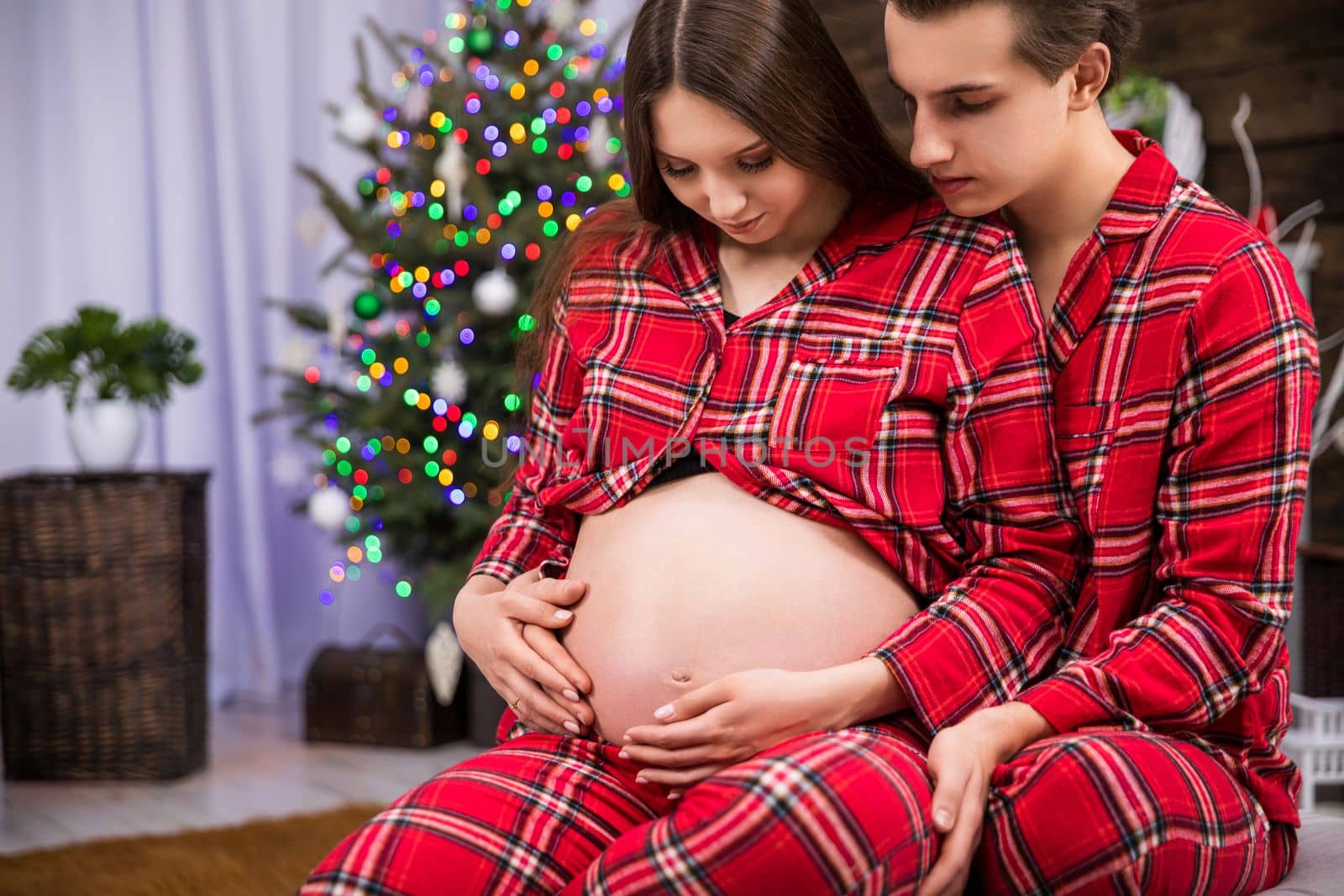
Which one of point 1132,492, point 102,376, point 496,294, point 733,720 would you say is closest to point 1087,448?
point 1132,492

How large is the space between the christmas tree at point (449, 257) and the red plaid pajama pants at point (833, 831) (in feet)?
5.69

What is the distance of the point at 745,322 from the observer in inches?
50.5

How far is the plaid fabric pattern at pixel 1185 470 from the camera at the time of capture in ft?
3.54

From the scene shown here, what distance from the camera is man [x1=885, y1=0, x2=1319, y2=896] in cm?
98

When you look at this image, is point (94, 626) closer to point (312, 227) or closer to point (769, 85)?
point (312, 227)

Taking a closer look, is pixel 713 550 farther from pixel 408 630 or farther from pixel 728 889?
pixel 408 630

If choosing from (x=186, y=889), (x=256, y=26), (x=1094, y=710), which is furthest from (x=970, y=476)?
(x=256, y=26)

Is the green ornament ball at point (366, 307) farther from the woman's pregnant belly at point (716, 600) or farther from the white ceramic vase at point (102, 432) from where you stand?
the woman's pregnant belly at point (716, 600)

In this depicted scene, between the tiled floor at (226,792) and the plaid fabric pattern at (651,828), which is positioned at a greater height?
the plaid fabric pattern at (651,828)

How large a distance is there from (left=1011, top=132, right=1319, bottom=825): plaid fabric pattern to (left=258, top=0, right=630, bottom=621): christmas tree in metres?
1.75

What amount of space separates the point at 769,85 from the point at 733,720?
22.6 inches

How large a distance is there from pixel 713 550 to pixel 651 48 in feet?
1.58

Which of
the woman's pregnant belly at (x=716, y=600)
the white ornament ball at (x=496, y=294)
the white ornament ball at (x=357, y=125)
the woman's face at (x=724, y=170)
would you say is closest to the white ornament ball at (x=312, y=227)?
the white ornament ball at (x=357, y=125)

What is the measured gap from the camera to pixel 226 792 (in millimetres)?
2701
